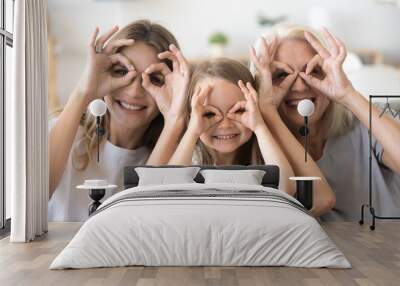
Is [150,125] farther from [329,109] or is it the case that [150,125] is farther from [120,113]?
[329,109]

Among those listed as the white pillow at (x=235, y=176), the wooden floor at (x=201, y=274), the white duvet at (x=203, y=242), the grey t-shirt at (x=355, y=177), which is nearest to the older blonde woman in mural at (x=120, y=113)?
the white pillow at (x=235, y=176)

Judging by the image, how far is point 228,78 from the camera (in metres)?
6.95

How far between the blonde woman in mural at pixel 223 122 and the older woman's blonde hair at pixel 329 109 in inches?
13.3

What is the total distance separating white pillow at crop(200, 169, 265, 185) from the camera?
6152 mm

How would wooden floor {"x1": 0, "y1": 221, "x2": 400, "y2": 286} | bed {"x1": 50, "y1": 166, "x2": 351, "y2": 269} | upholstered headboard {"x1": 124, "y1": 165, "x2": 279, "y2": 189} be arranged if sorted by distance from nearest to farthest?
wooden floor {"x1": 0, "y1": 221, "x2": 400, "y2": 286} < bed {"x1": 50, "y1": 166, "x2": 351, "y2": 269} < upholstered headboard {"x1": 124, "y1": 165, "x2": 279, "y2": 189}

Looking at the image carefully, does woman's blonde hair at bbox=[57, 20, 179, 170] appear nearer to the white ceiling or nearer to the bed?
the white ceiling

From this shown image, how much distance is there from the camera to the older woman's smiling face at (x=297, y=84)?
6.97 m

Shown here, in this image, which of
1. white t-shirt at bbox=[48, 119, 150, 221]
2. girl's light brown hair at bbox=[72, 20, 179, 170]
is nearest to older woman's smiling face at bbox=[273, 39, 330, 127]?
girl's light brown hair at bbox=[72, 20, 179, 170]

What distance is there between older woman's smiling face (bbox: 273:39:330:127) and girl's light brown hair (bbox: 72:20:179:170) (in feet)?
3.93

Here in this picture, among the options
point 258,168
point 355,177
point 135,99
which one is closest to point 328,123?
point 355,177

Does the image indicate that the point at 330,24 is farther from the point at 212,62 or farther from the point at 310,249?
the point at 310,249

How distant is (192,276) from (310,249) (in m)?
0.85

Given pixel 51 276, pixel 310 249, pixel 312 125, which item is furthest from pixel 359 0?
pixel 51 276

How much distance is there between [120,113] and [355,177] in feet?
8.86
